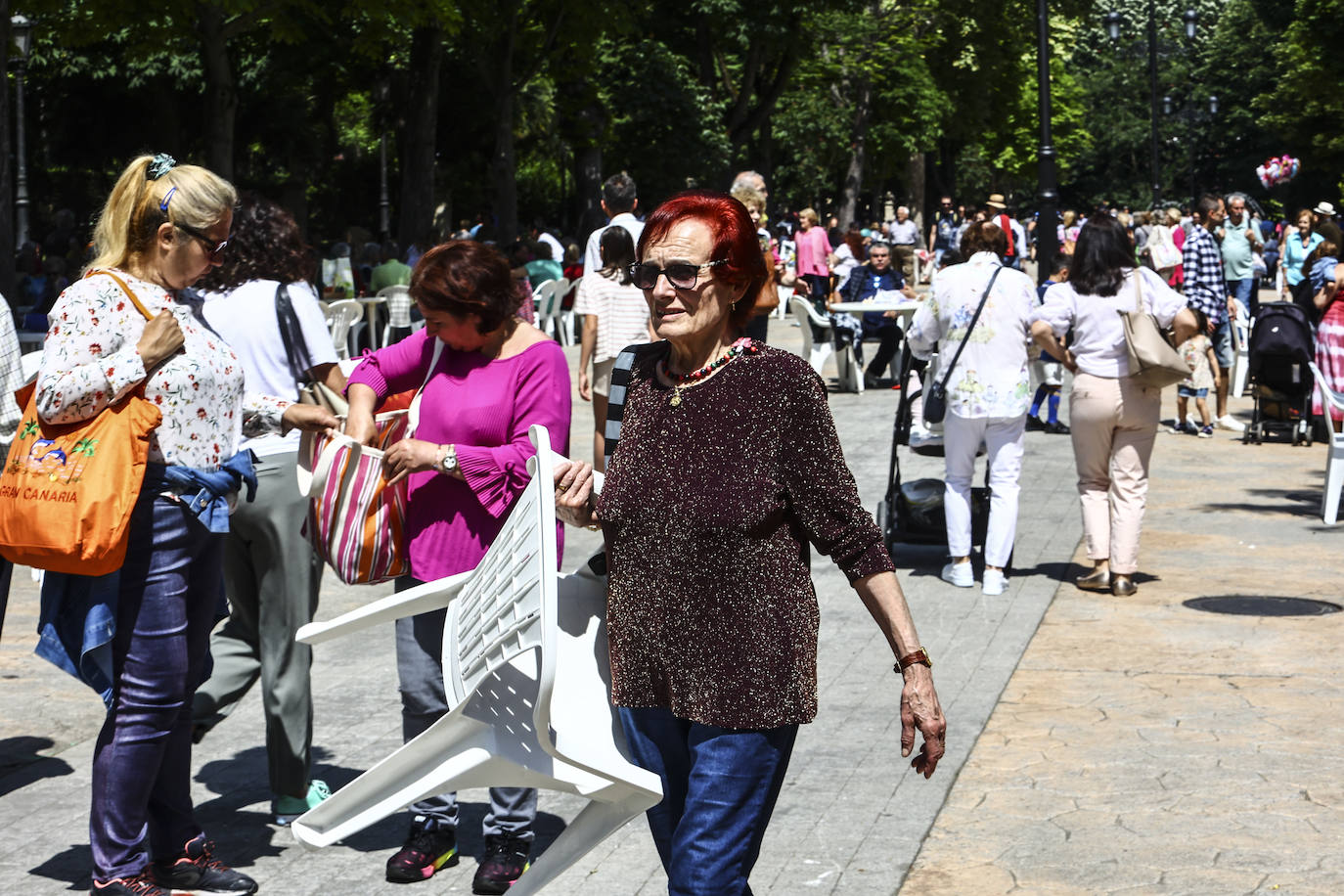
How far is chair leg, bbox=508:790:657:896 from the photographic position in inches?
122

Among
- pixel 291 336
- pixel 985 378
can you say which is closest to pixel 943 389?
pixel 985 378

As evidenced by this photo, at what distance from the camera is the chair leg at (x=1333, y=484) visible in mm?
10812

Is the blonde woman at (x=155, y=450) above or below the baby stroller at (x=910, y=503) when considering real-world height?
above

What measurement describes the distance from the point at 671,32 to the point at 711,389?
37044 millimetres

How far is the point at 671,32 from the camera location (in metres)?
39.0

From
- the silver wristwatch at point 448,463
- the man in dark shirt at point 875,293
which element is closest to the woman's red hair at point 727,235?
the silver wristwatch at point 448,463

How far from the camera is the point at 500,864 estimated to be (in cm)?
474

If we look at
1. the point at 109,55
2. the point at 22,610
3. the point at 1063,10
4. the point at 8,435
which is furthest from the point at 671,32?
the point at 8,435

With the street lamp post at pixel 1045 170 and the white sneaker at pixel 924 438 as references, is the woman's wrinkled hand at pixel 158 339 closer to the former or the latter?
the white sneaker at pixel 924 438

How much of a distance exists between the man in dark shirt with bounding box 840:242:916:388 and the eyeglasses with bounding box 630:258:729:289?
47.0ft

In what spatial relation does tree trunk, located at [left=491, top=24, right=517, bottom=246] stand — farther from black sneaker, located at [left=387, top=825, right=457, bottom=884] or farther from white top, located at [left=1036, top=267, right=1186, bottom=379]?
black sneaker, located at [left=387, top=825, right=457, bottom=884]

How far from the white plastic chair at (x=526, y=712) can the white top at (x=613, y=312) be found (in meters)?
7.29

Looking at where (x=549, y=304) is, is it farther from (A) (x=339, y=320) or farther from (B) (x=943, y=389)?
(B) (x=943, y=389)

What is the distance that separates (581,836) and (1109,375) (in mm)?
6140
